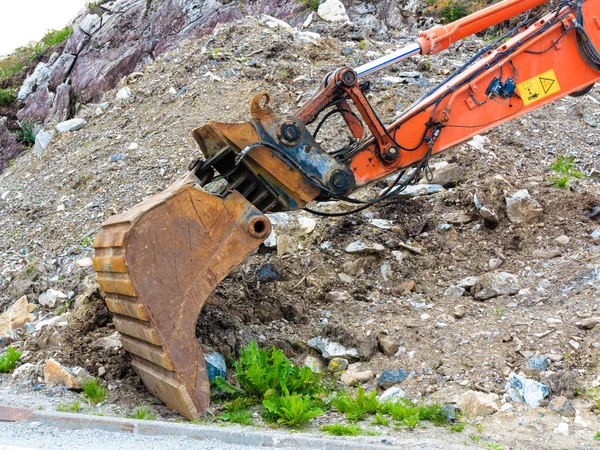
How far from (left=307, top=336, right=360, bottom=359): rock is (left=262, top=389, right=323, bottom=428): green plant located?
0.72m

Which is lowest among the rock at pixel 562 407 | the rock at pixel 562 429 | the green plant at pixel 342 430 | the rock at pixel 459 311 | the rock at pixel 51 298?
the rock at pixel 459 311

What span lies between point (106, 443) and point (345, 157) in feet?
7.99

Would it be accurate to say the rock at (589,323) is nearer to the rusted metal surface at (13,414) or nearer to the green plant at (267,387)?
the green plant at (267,387)

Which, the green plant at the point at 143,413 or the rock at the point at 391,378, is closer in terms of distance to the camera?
the green plant at the point at 143,413

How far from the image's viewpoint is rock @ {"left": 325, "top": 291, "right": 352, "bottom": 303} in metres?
5.86

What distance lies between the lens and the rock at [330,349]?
497 centimetres

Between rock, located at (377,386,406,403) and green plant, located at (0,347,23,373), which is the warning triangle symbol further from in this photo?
green plant, located at (0,347,23,373)

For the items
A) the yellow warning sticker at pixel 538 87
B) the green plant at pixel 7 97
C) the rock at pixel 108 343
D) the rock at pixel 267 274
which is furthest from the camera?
the green plant at pixel 7 97

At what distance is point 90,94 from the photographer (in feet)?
60.5

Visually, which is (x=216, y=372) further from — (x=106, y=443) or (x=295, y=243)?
(x=295, y=243)

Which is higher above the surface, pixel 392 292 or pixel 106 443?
pixel 106 443

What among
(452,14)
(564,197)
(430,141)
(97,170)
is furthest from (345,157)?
(452,14)

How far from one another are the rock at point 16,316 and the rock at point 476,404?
163 inches

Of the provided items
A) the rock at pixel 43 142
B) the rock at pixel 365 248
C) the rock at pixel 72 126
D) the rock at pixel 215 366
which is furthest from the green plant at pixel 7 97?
the rock at pixel 215 366
